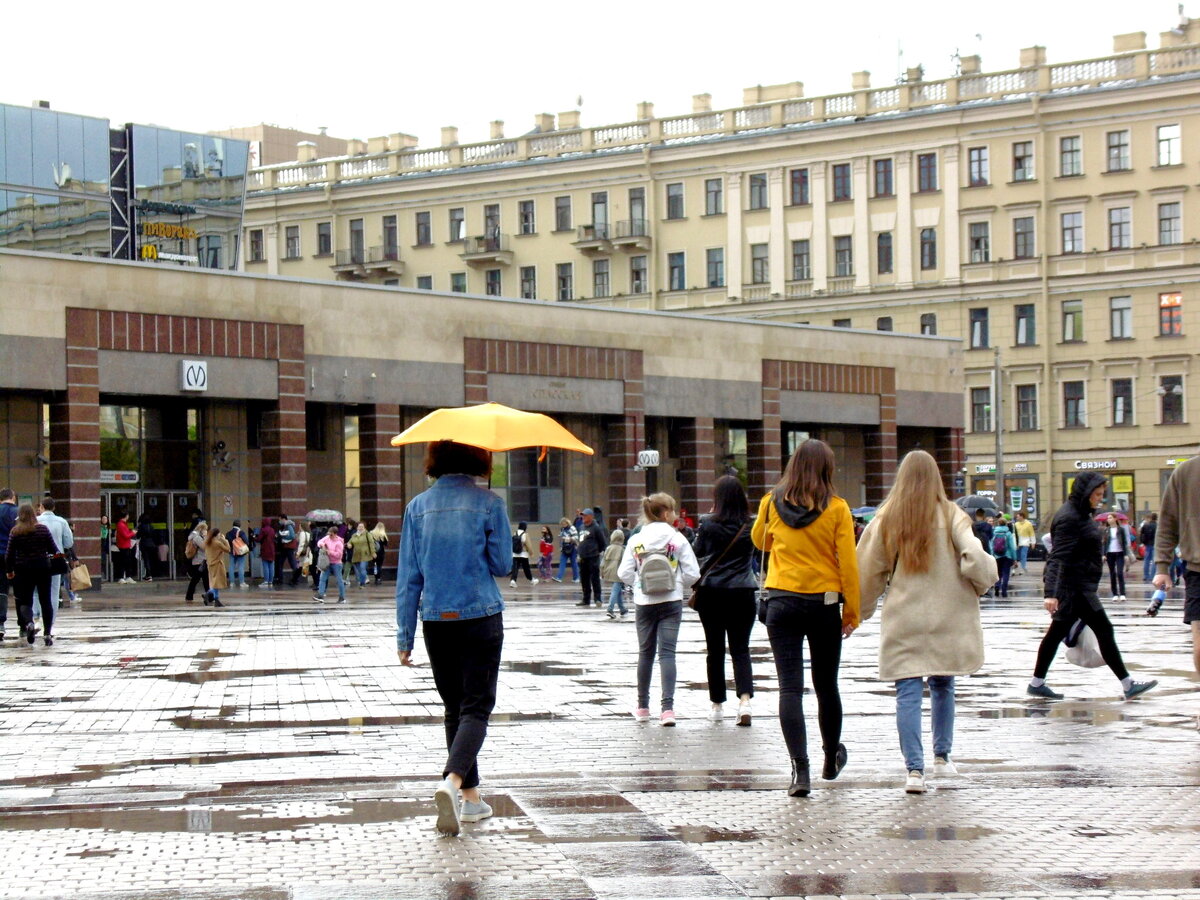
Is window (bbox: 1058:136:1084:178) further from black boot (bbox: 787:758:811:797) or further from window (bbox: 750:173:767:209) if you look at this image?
black boot (bbox: 787:758:811:797)

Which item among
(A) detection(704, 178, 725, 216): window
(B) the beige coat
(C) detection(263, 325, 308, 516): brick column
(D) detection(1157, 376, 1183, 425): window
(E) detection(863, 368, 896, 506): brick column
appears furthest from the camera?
(A) detection(704, 178, 725, 216): window

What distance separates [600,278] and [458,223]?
727cm

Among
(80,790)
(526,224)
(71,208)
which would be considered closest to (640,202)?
(526,224)

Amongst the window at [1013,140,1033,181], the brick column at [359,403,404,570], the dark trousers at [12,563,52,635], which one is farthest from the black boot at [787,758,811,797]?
the window at [1013,140,1033,181]

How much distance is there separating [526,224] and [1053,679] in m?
66.7

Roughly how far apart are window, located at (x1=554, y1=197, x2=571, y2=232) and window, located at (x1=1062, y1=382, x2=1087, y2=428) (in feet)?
73.9

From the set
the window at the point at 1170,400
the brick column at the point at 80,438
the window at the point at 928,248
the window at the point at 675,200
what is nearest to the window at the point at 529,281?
the window at the point at 675,200

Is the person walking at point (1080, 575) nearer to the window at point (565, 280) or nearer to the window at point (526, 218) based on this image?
the window at point (565, 280)

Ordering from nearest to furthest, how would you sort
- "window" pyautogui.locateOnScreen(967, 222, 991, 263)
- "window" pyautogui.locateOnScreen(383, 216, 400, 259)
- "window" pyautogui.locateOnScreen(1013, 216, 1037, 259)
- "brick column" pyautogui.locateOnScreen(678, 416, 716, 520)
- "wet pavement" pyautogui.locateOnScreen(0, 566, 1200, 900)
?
"wet pavement" pyautogui.locateOnScreen(0, 566, 1200, 900)
"brick column" pyautogui.locateOnScreen(678, 416, 716, 520)
"window" pyautogui.locateOnScreen(1013, 216, 1037, 259)
"window" pyautogui.locateOnScreen(967, 222, 991, 263)
"window" pyautogui.locateOnScreen(383, 216, 400, 259)

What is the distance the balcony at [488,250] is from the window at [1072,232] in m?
24.0

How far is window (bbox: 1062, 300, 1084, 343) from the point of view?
7112 centimetres

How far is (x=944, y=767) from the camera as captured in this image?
31.8 ft

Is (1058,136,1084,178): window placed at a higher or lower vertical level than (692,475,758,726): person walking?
higher

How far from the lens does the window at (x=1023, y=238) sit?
71.8 meters
